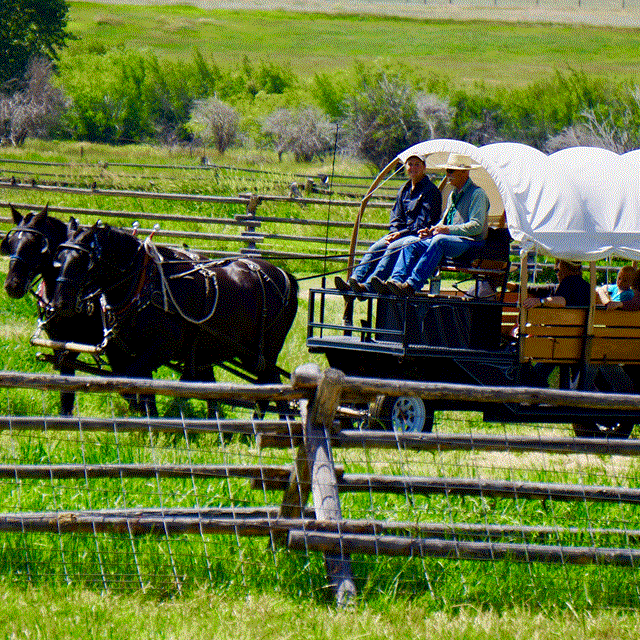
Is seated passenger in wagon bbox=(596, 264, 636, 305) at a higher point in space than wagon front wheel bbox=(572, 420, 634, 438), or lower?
higher

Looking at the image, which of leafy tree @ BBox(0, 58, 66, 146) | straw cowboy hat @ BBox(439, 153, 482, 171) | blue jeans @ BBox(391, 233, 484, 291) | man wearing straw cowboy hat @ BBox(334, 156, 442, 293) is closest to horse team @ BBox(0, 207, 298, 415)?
man wearing straw cowboy hat @ BBox(334, 156, 442, 293)

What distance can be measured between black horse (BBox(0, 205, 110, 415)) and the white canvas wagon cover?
407cm

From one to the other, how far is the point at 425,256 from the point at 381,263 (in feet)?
1.56

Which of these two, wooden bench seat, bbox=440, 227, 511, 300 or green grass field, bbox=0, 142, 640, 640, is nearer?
green grass field, bbox=0, 142, 640, 640

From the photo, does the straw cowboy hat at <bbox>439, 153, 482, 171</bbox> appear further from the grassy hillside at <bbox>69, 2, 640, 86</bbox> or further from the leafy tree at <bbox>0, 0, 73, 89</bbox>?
the grassy hillside at <bbox>69, 2, 640, 86</bbox>

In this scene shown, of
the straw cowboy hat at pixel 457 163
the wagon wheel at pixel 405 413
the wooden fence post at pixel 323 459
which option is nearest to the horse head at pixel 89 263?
the wagon wheel at pixel 405 413

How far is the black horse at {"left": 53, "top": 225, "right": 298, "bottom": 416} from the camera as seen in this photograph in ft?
25.3

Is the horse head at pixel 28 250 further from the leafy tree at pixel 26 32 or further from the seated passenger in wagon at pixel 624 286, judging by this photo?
the leafy tree at pixel 26 32

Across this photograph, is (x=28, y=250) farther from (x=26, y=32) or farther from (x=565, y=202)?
(x=26, y=32)

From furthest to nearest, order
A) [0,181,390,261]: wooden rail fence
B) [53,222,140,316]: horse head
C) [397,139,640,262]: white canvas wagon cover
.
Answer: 1. [0,181,390,261]: wooden rail fence
2. [53,222,140,316]: horse head
3. [397,139,640,262]: white canvas wagon cover

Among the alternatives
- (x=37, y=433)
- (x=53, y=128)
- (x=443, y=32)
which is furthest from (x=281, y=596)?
(x=443, y=32)

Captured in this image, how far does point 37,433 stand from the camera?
645 cm

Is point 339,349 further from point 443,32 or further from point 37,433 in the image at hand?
point 443,32

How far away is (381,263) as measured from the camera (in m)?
8.08
